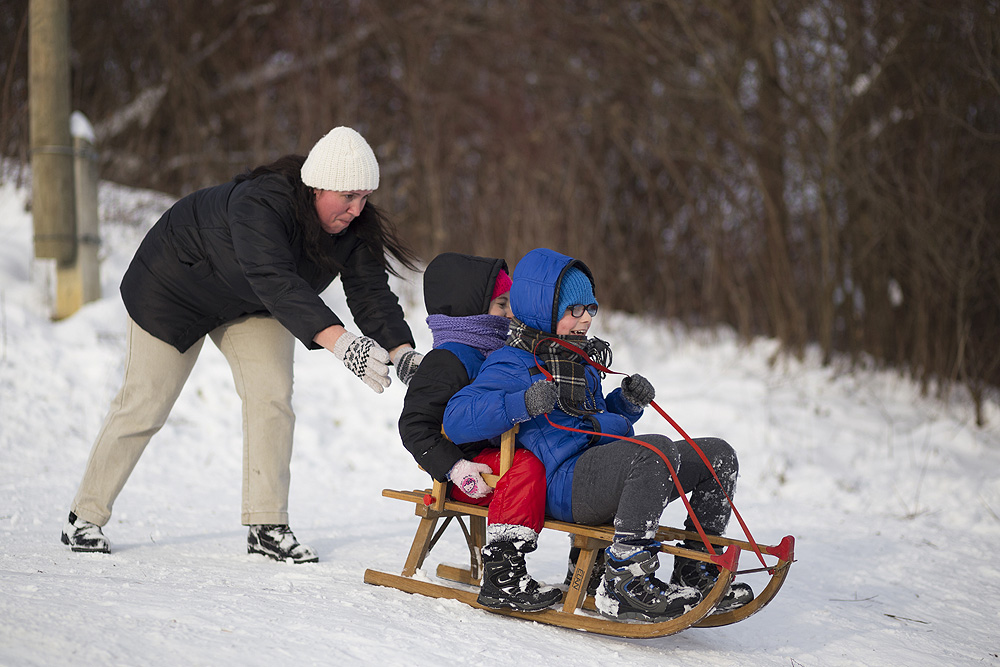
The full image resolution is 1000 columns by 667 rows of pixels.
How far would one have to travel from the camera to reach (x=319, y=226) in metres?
3.50

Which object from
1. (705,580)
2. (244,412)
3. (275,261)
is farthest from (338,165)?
(705,580)

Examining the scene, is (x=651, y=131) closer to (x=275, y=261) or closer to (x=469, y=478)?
(x=275, y=261)

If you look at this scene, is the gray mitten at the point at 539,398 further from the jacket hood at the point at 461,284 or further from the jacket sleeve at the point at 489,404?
the jacket hood at the point at 461,284

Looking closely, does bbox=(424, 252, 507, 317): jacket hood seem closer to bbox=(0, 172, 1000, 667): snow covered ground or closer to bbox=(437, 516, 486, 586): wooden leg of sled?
bbox=(437, 516, 486, 586): wooden leg of sled

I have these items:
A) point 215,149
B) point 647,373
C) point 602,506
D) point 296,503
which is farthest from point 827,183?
point 215,149

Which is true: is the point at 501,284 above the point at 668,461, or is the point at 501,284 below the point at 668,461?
above

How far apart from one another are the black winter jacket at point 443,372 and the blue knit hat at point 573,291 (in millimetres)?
355

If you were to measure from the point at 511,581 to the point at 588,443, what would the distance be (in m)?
0.53

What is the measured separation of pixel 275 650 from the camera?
7.67 ft

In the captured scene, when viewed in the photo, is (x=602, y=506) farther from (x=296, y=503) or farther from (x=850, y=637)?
(x=296, y=503)

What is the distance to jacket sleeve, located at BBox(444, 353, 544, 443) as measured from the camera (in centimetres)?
283

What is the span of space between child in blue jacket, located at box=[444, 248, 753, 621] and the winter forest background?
4351 mm

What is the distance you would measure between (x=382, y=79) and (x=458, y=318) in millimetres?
8721

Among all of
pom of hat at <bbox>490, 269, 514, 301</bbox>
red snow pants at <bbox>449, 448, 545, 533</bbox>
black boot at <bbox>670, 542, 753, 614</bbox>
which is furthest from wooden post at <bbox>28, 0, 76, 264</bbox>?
black boot at <bbox>670, 542, 753, 614</bbox>
